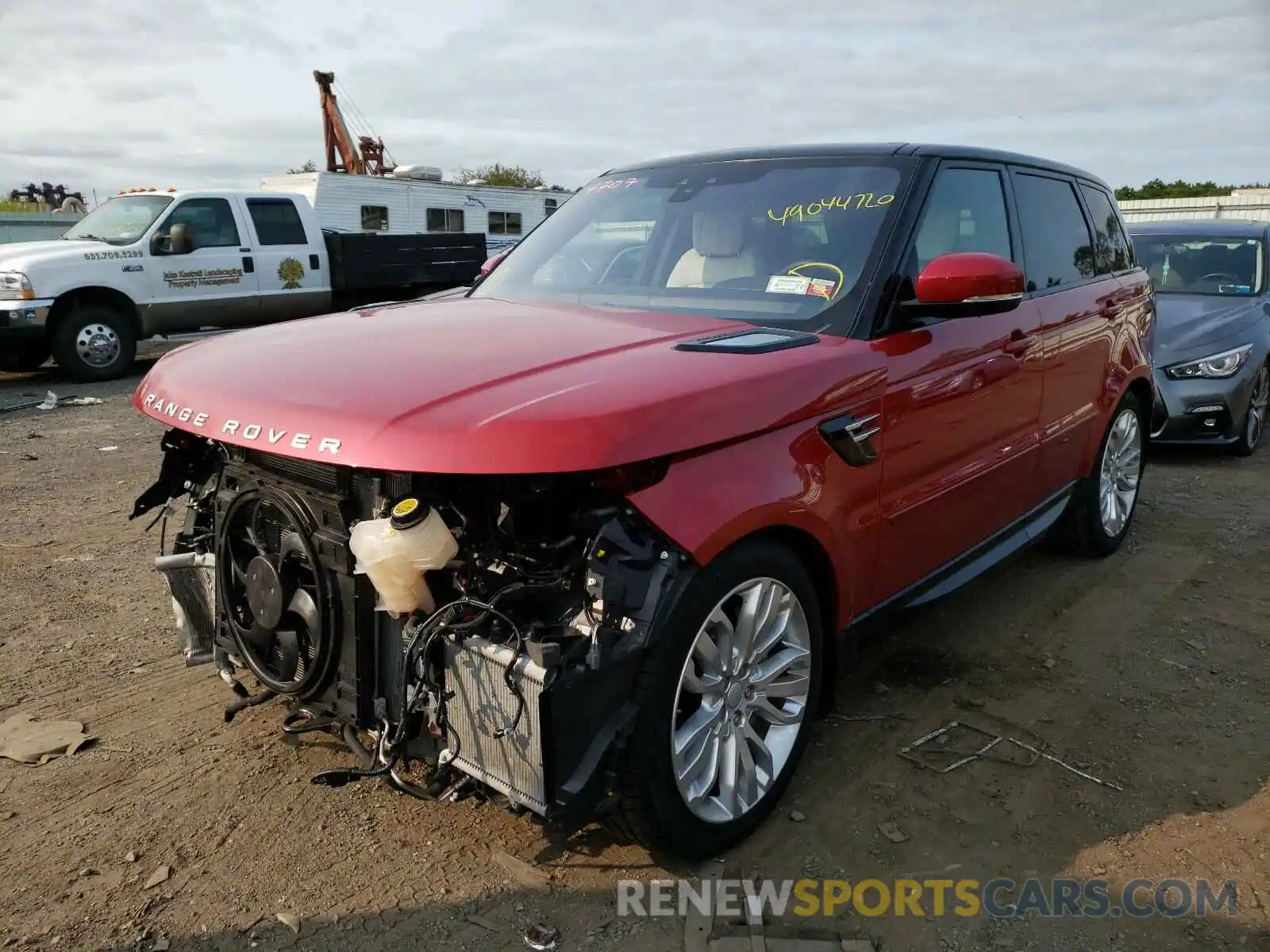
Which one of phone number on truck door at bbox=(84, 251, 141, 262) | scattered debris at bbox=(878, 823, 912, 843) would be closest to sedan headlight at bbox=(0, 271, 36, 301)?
phone number on truck door at bbox=(84, 251, 141, 262)

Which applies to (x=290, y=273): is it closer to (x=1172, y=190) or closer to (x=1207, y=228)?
(x=1207, y=228)

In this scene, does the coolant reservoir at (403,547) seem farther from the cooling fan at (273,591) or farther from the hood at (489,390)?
the cooling fan at (273,591)

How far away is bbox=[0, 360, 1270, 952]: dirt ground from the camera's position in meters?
2.39

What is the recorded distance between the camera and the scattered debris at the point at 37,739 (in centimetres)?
307

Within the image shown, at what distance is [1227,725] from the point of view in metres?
3.39

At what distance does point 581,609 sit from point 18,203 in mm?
31627

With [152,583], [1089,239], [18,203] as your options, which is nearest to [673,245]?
[1089,239]

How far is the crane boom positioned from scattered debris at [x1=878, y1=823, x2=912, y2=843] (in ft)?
69.0

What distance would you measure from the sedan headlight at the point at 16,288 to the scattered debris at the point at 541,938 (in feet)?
33.1

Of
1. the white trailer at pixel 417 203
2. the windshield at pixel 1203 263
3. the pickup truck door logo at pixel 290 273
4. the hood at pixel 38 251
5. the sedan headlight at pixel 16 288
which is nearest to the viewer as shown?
the windshield at pixel 1203 263

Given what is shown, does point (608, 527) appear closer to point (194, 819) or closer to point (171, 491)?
point (194, 819)

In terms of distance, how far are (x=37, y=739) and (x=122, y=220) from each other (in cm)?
981

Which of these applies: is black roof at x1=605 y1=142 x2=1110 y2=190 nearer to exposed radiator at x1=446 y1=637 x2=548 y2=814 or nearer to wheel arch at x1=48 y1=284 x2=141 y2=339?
exposed radiator at x1=446 y1=637 x2=548 y2=814

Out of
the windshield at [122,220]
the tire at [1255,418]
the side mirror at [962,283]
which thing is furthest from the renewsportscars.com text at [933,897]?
the windshield at [122,220]
